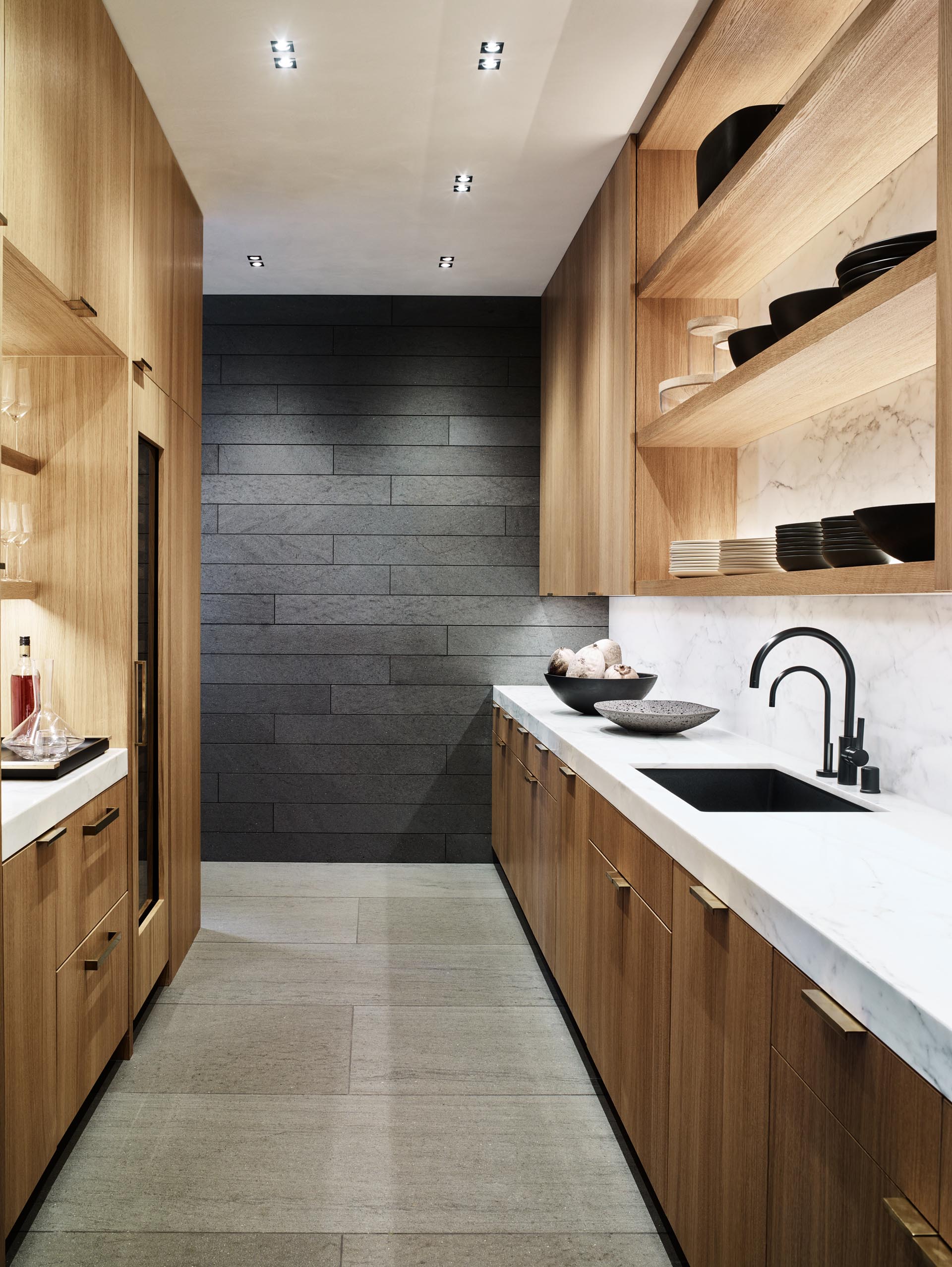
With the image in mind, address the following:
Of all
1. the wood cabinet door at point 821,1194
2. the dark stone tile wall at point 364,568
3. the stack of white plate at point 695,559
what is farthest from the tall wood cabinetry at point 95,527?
the stack of white plate at point 695,559

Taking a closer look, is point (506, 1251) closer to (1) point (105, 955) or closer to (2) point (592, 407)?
(1) point (105, 955)

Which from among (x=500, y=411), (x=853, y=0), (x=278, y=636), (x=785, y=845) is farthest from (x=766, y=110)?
(x=278, y=636)

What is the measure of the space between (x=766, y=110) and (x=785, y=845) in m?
1.76

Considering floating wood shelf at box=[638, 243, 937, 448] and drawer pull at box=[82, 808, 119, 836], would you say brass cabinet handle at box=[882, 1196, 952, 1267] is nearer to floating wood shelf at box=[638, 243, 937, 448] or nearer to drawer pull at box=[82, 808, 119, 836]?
floating wood shelf at box=[638, 243, 937, 448]

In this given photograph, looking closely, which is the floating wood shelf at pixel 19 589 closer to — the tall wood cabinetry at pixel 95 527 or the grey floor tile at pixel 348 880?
the tall wood cabinetry at pixel 95 527

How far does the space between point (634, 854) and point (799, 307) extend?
1.19 m

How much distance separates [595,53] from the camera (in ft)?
8.18

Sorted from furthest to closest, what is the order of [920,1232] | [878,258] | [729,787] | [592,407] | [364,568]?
[364,568], [592,407], [729,787], [878,258], [920,1232]

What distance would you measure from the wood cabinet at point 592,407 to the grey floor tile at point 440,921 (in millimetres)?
1373

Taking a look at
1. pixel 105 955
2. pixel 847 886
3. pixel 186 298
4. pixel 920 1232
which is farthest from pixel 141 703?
pixel 920 1232

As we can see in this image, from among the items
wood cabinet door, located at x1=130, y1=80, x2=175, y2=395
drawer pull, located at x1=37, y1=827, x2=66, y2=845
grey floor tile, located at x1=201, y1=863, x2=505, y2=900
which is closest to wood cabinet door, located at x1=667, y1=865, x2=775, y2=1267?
drawer pull, located at x1=37, y1=827, x2=66, y2=845

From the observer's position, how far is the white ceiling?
2.36m

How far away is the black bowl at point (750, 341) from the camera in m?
2.21

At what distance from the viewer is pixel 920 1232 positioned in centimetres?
87
